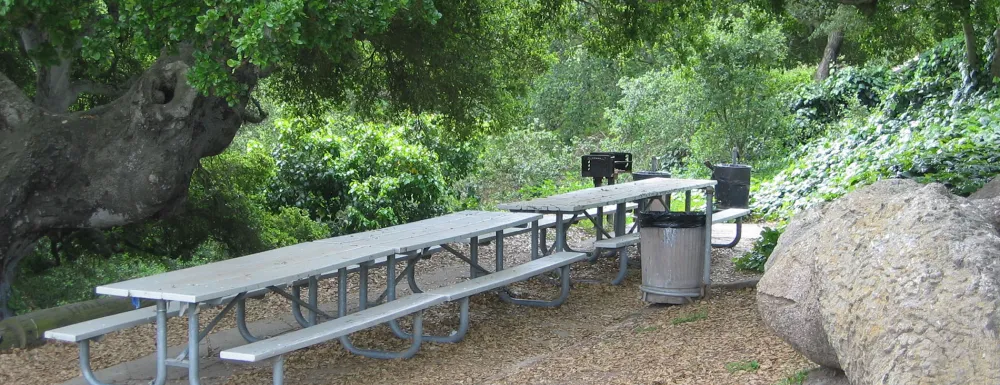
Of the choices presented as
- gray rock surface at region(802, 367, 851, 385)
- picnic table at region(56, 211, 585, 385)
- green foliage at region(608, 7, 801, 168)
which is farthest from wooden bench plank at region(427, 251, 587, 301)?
green foliage at region(608, 7, 801, 168)

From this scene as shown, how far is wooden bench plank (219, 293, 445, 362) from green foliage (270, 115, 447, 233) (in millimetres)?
5761

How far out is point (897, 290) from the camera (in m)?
3.46

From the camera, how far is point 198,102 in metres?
7.12

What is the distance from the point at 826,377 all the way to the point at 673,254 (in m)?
3.32

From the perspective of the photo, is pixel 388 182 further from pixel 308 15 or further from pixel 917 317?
pixel 917 317

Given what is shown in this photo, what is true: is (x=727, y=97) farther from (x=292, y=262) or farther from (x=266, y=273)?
(x=266, y=273)

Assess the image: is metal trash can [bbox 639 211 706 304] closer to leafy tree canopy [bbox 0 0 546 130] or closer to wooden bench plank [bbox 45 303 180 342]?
leafy tree canopy [bbox 0 0 546 130]

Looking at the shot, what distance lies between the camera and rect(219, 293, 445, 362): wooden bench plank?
16.4 feet

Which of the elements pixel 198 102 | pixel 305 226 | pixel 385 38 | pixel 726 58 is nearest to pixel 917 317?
pixel 198 102

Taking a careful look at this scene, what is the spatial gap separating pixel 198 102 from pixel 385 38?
2.60 m

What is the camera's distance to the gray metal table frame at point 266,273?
5070 millimetres

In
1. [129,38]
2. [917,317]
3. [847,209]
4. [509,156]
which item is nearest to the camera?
[917,317]

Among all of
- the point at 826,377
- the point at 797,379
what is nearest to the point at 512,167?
the point at 797,379

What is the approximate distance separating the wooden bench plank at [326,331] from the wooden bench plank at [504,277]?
0.21 meters
